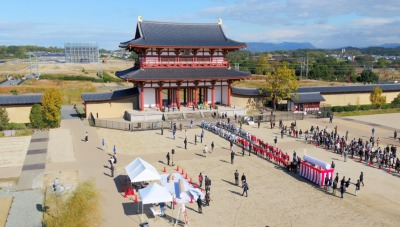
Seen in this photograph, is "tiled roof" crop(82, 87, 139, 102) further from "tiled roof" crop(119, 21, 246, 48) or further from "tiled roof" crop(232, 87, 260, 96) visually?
"tiled roof" crop(232, 87, 260, 96)

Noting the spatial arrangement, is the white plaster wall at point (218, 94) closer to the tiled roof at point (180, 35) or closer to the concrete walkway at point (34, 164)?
the tiled roof at point (180, 35)

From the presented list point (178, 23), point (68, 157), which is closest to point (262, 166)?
point (68, 157)

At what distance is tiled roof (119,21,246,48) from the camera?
4623cm

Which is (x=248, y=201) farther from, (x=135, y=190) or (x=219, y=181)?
(x=135, y=190)

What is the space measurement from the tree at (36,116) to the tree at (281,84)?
29428 mm

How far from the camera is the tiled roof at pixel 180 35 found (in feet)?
152

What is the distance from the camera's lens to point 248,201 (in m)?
21.8

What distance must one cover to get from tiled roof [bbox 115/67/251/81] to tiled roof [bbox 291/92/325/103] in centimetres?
784

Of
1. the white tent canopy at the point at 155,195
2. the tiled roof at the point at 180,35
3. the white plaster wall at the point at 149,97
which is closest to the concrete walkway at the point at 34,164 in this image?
the white tent canopy at the point at 155,195

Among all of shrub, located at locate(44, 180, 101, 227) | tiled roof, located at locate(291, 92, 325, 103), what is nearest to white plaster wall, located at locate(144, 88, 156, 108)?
tiled roof, located at locate(291, 92, 325, 103)

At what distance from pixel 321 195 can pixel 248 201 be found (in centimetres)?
486

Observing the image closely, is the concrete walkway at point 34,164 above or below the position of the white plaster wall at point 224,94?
below

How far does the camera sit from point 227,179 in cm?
2556

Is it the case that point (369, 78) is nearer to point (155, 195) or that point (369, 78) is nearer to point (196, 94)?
point (196, 94)
